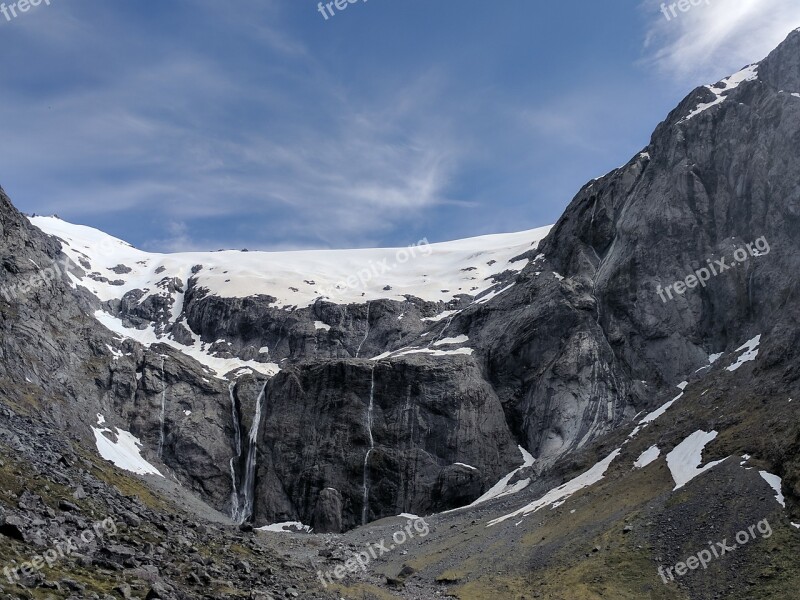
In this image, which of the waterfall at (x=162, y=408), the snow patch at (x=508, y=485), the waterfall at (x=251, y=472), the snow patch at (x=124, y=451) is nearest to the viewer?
the snow patch at (x=508, y=485)

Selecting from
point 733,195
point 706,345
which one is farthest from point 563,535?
point 733,195

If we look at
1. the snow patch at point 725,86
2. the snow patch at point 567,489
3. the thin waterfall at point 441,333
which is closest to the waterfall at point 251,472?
the thin waterfall at point 441,333

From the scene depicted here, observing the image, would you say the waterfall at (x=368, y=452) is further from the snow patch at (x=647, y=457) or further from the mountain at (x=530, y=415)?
the snow patch at (x=647, y=457)

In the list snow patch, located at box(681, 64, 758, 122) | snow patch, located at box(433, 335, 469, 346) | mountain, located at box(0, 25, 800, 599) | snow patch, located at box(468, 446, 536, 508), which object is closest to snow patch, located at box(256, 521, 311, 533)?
mountain, located at box(0, 25, 800, 599)

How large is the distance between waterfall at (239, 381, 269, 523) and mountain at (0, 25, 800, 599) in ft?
1.80

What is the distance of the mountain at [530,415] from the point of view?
4406cm

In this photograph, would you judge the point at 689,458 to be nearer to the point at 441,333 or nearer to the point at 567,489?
the point at 567,489

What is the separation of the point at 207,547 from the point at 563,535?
95.9 feet

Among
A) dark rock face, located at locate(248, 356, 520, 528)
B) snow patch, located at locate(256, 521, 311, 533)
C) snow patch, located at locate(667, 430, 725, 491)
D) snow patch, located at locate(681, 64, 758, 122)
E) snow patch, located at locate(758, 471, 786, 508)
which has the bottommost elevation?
snow patch, located at locate(758, 471, 786, 508)

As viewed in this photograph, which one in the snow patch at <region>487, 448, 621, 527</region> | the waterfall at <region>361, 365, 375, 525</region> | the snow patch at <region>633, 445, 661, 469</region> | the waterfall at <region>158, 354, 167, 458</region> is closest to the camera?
the snow patch at <region>633, 445, 661, 469</region>

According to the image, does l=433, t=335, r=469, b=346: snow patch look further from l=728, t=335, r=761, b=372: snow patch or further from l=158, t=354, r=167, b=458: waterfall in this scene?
l=728, t=335, r=761, b=372: snow patch

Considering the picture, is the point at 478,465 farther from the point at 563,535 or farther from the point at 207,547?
the point at 207,547

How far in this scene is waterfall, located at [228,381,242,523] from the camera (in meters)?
100

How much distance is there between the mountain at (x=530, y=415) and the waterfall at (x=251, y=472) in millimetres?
547
